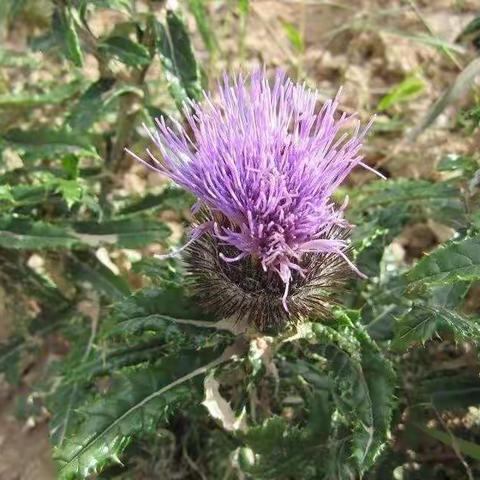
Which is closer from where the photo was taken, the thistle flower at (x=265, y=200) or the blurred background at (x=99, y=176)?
the thistle flower at (x=265, y=200)

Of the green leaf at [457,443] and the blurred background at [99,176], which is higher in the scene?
the blurred background at [99,176]

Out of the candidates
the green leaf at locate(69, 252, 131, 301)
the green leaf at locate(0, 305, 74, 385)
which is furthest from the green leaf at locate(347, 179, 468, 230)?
the green leaf at locate(0, 305, 74, 385)

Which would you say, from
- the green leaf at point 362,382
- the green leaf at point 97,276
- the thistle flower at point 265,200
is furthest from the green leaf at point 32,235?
the green leaf at point 362,382

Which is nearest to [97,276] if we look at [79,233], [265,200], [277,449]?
[79,233]

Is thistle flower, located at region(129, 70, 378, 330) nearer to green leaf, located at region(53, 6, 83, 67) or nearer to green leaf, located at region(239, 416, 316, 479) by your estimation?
green leaf, located at region(239, 416, 316, 479)

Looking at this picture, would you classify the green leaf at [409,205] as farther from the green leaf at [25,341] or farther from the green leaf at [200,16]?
the green leaf at [25,341]
